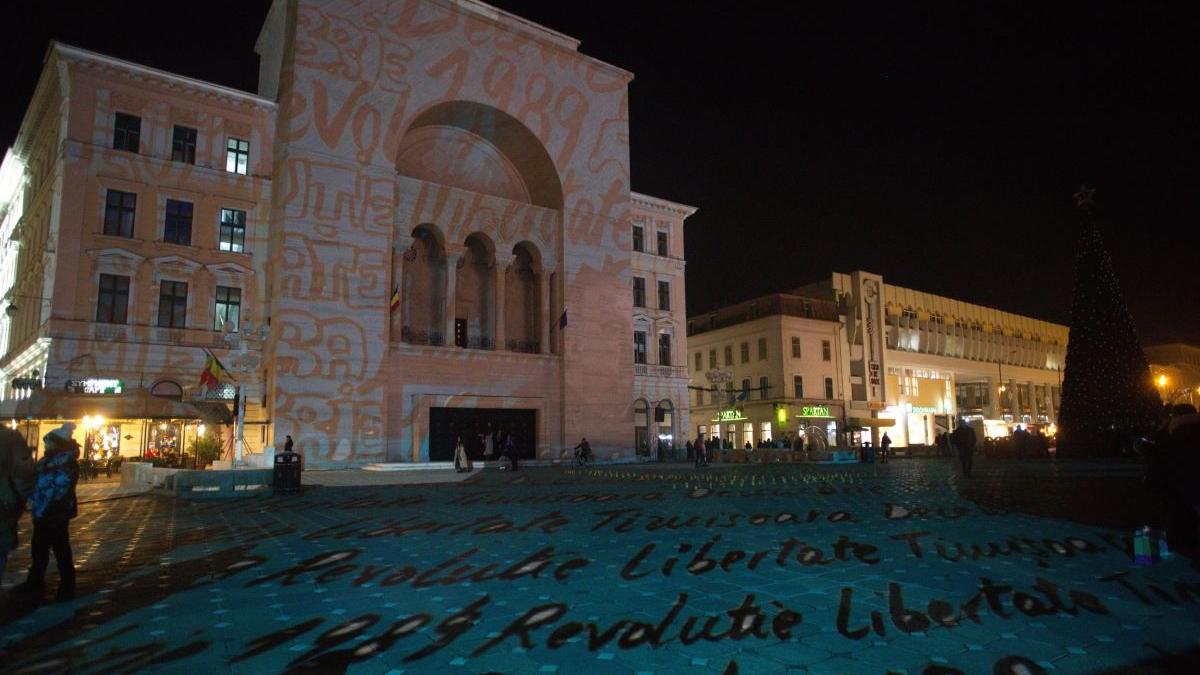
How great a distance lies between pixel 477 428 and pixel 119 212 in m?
18.3

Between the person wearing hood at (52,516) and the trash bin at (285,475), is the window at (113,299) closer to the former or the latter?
the trash bin at (285,475)

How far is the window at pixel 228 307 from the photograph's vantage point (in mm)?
31416

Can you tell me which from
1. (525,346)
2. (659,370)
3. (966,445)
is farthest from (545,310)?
(966,445)

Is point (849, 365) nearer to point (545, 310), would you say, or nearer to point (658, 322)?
point (658, 322)

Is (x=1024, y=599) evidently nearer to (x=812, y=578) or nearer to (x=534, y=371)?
(x=812, y=578)

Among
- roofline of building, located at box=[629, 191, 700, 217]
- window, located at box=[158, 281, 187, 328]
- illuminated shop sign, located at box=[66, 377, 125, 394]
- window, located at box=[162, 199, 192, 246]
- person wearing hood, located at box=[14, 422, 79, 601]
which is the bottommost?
person wearing hood, located at box=[14, 422, 79, 601]

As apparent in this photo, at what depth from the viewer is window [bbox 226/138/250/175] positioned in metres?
32.4

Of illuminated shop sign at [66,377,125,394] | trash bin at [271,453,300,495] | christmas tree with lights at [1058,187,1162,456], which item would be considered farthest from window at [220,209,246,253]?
christmas tree with lights at [1058,187,1162,456]

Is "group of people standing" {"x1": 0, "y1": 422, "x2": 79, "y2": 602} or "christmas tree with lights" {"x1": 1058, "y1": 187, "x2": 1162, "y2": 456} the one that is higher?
"christmas tree with lights" {"x1": 1058, "y1": 187, "x2": 1162, "y2": 456}

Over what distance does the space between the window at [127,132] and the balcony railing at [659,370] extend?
28248 millimetres

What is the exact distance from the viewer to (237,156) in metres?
32.7

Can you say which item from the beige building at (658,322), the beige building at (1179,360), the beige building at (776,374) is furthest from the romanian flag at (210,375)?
the beige building at (1179,360)

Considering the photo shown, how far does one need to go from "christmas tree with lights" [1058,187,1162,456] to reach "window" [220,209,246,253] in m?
35.4

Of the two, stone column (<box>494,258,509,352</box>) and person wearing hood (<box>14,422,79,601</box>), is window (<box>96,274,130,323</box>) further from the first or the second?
person wearing hood (<box>14,422,79,601</box>)
